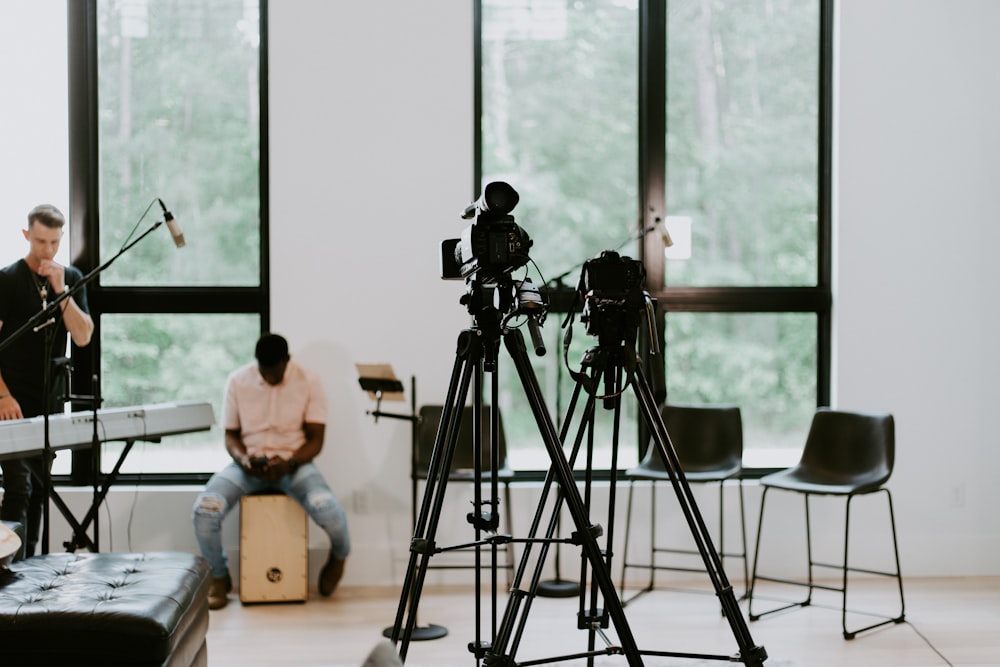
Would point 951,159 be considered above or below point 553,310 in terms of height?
above

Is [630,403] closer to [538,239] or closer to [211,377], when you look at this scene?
[538,239]

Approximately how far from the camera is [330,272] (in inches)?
198

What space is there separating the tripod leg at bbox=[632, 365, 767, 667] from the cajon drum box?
7.56 ft

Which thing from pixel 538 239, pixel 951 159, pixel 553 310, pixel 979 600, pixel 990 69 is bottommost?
pixel 979 600

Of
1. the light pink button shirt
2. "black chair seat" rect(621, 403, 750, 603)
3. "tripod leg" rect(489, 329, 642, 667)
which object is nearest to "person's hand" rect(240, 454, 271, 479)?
the light pink button shirt

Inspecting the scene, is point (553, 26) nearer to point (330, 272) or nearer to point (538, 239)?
point (538, 239)

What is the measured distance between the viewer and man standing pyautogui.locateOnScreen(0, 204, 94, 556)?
14.6ft

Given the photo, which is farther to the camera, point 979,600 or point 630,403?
point 630,403

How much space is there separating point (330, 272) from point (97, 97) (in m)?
1.49

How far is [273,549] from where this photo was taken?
4.63 meters

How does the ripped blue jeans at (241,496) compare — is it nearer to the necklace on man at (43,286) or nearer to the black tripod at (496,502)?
the necklace on man at (43,286)

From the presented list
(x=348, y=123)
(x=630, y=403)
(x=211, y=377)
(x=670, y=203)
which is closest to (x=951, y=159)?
(x=670, y=203)

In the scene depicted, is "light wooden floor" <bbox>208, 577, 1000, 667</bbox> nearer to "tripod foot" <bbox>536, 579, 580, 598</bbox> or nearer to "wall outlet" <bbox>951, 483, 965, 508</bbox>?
"tripod foot" <bbox>536, 579, 580, 598</bbox>

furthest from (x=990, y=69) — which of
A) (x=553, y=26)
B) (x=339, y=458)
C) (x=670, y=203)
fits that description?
(x=339, y=458)
